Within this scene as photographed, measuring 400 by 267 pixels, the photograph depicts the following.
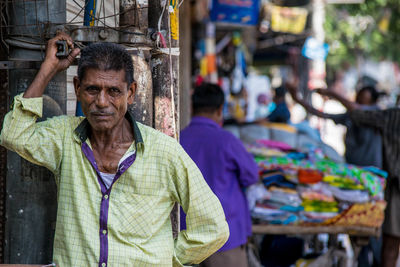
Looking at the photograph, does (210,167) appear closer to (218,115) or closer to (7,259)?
(218,115)

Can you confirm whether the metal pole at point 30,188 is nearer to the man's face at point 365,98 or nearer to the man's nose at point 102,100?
the man's nose at point 102,100

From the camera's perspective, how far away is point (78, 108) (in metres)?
2.52

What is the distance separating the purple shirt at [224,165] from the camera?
11.8ft

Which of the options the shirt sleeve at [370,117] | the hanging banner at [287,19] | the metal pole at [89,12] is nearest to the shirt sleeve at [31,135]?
the metal pole at [89,12]

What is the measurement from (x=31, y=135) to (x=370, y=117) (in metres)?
3.83

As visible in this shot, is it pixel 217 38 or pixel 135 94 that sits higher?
pixel 217 38

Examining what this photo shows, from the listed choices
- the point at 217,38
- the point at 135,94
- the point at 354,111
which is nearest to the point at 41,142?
the point at 135,94

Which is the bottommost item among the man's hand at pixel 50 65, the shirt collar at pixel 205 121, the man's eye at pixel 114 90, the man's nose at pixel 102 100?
the shirt collar at pixel 205 121

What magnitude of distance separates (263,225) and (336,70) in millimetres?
24250

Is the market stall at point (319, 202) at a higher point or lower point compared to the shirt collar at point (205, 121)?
lower

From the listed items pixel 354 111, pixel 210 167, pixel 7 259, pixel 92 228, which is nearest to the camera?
pixel 92 228

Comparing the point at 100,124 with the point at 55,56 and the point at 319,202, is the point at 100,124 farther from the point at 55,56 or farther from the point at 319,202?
the point at 319,202

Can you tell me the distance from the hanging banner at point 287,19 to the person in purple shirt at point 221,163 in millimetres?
8123

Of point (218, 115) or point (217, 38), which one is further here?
point (217, 38)
